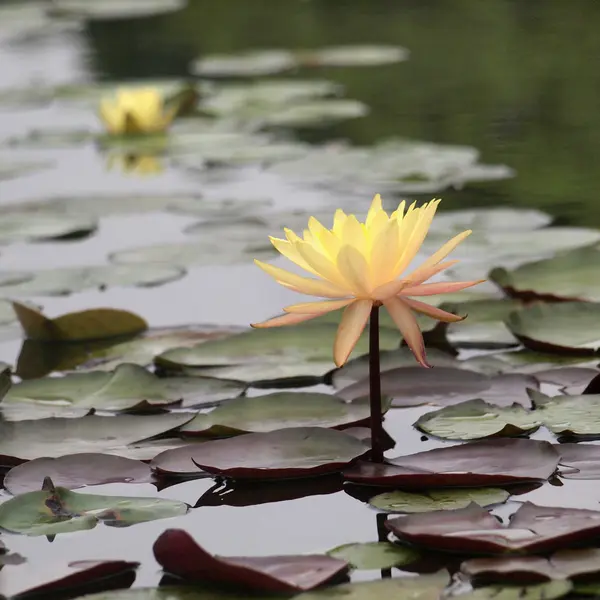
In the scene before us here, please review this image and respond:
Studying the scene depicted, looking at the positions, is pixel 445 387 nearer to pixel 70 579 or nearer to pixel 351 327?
pixel 351 327

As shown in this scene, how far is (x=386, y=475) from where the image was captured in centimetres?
112

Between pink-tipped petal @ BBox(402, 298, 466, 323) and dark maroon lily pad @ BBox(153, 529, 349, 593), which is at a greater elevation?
pink-tipped petal @ BBox(402, 298, 466, 323)

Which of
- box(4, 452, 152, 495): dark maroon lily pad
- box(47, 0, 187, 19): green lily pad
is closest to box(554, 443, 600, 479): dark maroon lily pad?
box(4, 452, 152, 495): dark maroon lily pad

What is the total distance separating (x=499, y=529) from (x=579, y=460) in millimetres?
194

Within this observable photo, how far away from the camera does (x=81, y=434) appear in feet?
4.25

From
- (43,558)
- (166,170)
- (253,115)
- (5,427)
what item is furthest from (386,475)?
(253,115)

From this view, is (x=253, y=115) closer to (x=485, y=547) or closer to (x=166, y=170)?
(x=166, y=170)

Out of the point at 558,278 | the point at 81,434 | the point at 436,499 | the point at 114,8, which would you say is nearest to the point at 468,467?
the point at 436,499

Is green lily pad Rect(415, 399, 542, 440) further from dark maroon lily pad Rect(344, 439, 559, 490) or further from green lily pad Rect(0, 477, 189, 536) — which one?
green lily pad Rect(0, 477, 189, 536)

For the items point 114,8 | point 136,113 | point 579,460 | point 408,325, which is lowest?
point 579,460

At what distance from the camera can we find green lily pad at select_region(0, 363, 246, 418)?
140cm

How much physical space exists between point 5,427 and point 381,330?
533mm

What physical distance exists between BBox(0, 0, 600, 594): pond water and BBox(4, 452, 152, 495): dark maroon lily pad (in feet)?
0.05

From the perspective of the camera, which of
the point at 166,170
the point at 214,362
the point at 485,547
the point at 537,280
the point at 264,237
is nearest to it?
the point at 485,547
